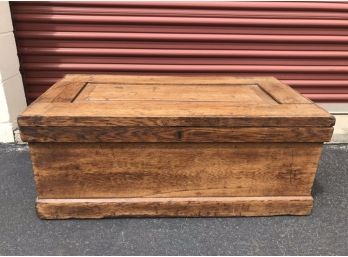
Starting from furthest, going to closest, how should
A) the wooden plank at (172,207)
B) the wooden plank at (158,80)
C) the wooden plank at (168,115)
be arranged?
1. the wooden plank at (158,80)
2. the wooden plank at (172,207)
3. the wooden plank at (168,115)

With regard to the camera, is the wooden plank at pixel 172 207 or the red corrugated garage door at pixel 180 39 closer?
the wooden plank at pixel 172 207

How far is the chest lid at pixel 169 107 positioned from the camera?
40.9 inches

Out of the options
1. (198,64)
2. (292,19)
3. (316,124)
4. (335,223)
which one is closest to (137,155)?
(316,124)

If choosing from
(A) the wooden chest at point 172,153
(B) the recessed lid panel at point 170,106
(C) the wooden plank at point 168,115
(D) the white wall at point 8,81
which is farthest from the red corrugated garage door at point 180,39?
(C) the wooden plank at point 168,115

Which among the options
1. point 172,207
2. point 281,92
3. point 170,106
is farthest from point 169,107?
point 281,92

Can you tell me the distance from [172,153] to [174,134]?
0.08 m

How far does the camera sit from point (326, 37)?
1.81 m

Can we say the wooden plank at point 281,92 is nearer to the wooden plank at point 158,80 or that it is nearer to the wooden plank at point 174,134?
the wooden plank at point 158,80

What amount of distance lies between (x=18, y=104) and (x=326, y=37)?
1.79 metres

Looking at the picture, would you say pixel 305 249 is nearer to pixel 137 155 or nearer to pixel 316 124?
pixel 316 124

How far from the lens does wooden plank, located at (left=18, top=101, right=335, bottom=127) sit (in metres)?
1.03

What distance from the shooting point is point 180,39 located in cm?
177

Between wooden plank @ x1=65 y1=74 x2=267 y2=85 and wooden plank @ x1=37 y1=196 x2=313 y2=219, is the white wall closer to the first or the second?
wooden plank @ x1=65 y1=74 x2=267 y2=85

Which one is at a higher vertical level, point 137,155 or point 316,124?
point 316,124
